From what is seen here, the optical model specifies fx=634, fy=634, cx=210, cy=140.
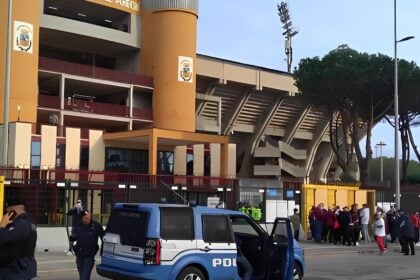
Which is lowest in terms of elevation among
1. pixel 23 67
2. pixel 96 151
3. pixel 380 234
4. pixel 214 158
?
pixel 380 234

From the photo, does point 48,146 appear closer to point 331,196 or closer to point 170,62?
point 170,62

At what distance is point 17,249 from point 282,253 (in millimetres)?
5513

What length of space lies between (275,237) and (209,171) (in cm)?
4358

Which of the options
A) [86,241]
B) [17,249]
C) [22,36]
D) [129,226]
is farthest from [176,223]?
[22,36]

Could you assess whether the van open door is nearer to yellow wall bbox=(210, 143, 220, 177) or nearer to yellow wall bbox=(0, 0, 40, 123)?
yellow wall bbox=(0, 0, 40, 123)

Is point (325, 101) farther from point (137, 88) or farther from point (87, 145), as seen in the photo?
point (87, 145)

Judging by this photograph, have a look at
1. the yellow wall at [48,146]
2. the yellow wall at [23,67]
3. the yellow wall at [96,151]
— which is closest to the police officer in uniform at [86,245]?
the yellow wall at [48,146]

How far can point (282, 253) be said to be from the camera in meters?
11.1

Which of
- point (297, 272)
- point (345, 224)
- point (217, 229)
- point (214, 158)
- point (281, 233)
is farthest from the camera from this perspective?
point (214, 158)

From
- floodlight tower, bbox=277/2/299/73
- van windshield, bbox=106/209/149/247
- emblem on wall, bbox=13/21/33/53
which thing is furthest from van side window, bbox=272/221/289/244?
floodlight tower, bbox=277/2/299/73

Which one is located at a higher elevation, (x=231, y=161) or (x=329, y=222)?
(x=231, y=161)

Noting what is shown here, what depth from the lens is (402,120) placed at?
53.5m

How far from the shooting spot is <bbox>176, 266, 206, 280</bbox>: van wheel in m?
10.4

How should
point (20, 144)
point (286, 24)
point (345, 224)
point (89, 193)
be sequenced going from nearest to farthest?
1. point (345, 224)
2. point (89, 193)
3. point (20, 144)
4. point (286, 24)
